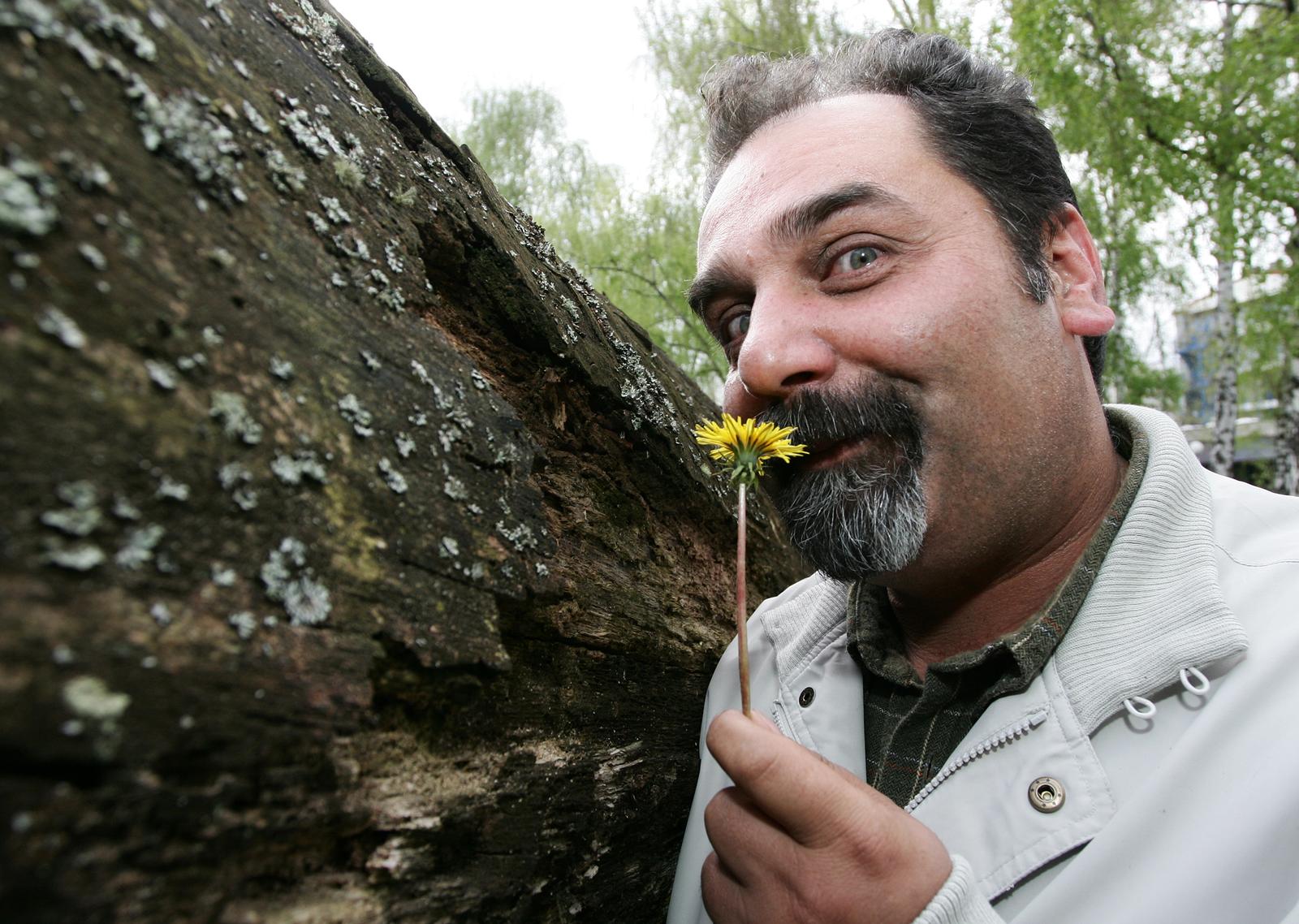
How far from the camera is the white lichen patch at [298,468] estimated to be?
1.01m

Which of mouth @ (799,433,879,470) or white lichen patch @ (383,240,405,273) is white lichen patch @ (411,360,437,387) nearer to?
white lichen patch @ (383,240,405,273)

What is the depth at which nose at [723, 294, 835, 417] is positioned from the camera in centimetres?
183

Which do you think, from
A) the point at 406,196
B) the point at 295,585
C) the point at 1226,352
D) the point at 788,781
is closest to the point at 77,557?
the point at 295,585

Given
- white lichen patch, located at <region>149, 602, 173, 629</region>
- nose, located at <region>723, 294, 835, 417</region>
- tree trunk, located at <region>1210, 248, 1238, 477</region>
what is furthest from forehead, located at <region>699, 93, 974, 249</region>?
tree trunk, located at <region>1210, 248, 1238, 477</region>

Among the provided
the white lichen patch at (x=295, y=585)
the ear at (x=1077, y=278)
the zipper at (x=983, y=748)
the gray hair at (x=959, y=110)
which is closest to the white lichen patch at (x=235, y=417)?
the white lichen patch at (x=295, y=585)

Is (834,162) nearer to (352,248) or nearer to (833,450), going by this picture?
(833,450)

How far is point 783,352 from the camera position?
1.85 m

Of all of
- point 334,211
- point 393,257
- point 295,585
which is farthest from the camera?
point 393,257

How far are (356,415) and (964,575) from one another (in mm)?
1502

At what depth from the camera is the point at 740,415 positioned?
212cm

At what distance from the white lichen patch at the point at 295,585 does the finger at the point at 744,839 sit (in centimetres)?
84

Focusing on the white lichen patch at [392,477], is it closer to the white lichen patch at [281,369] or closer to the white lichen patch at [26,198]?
the white lichen patch at [281,369]

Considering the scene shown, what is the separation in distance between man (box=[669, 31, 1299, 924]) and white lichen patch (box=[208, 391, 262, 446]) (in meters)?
0.86

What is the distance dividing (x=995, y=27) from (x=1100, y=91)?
6.14 feet
